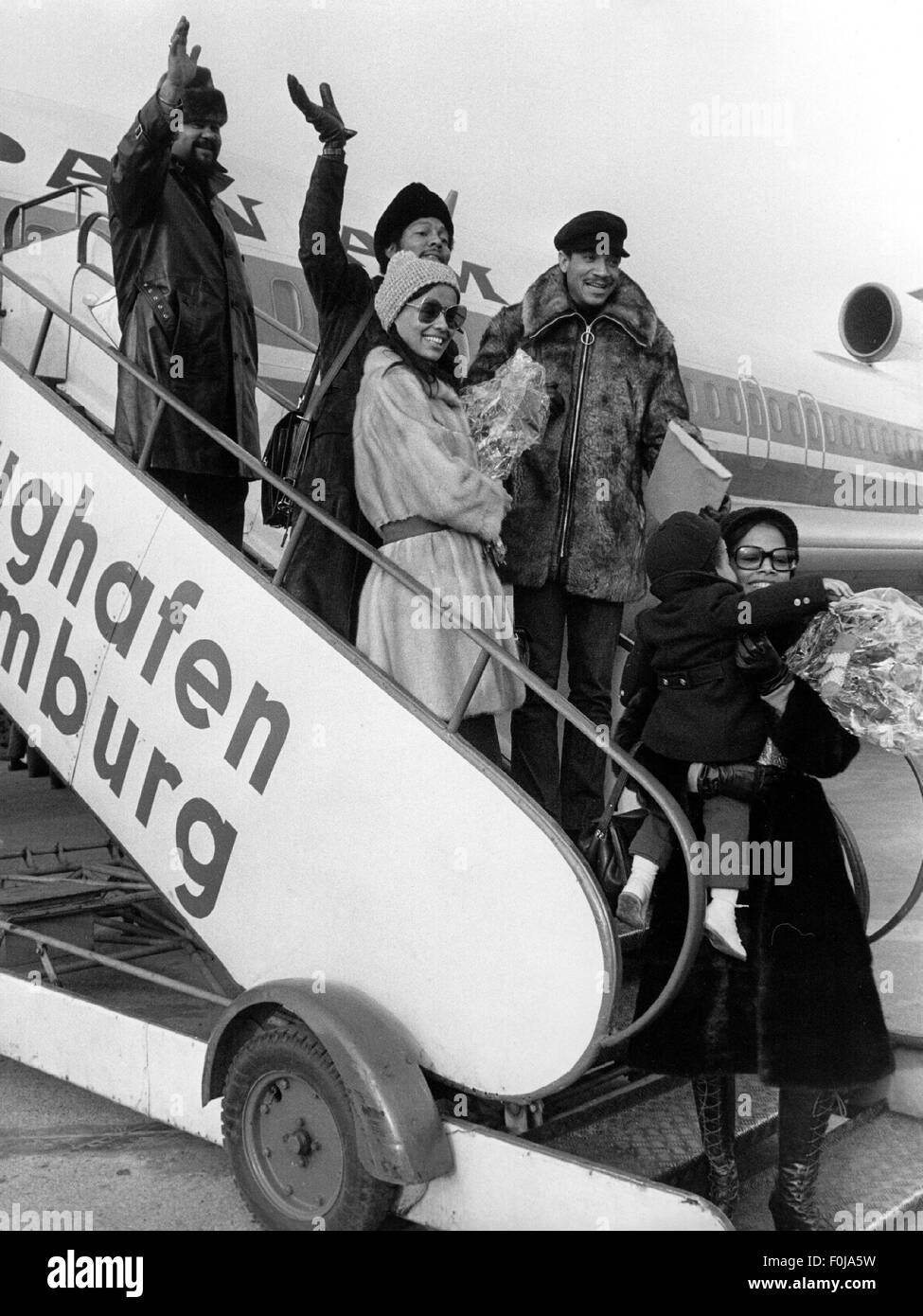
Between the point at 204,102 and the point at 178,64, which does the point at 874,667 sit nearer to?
the point at 178,64

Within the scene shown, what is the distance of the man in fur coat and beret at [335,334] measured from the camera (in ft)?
10.6

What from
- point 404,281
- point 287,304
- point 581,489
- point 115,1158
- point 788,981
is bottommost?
point 115,1158

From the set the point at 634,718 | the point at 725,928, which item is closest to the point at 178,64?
the point at 634,718

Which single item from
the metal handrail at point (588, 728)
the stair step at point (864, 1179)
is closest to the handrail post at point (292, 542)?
the metal handrail at point (588, 728)

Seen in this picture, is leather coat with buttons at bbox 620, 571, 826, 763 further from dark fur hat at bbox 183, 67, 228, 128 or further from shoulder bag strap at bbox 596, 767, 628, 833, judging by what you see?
dark fur hat at bbox 183, 67, 228, 128

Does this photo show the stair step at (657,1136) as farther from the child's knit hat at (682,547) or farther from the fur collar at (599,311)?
the fur collar at (599,311)

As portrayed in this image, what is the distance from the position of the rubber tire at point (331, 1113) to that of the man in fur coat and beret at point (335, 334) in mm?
1059

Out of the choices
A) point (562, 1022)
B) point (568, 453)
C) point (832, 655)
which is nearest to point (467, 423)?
point (568, 453)

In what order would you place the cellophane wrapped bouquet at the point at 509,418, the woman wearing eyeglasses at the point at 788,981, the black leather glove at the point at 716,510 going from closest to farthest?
the woman wearing eyeglasses at the point at 788,981 < the black leather glove at the point at 716,510 < the cellophane wrapped bouquet at the point at 509,418

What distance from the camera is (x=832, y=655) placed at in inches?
97.1

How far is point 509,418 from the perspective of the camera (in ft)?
11.0

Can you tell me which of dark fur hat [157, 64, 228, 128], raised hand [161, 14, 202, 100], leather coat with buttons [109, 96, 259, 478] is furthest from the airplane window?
raised hand [161, 14, 202, 100]

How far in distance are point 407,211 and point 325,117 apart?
33 cm
